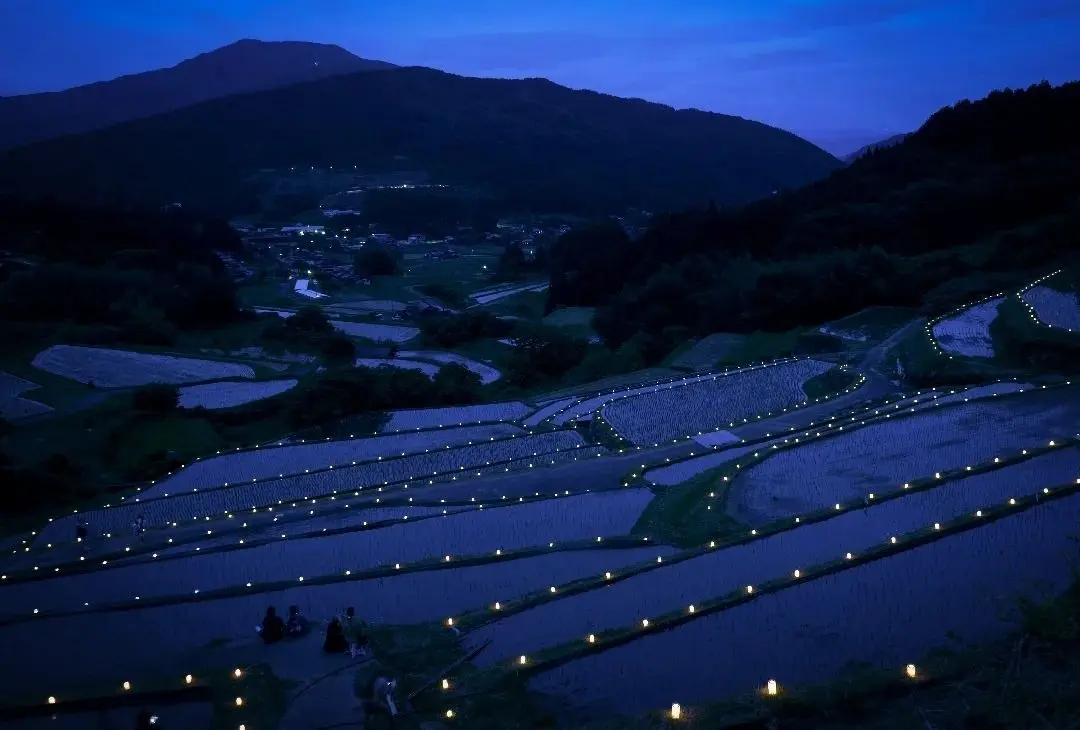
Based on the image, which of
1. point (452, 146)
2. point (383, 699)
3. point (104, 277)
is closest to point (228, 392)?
point (104, 277)

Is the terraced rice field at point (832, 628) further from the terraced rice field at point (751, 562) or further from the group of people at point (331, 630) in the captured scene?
the group of people at point (331, 630)

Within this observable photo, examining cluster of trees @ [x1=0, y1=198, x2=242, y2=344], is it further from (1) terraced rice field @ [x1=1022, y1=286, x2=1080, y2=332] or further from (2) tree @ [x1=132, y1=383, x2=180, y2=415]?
(1) terraced rice field @ [x1=1022, y1=286, x2=1080, y2=332]

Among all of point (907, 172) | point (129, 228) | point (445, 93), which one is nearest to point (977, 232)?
point (907, 172)

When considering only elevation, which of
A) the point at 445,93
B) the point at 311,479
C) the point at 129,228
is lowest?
the point at 311,479

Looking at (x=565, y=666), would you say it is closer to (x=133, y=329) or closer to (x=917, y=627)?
(x=917, y=627)

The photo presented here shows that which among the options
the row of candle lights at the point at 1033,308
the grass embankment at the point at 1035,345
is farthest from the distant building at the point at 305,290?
the grass embankment at the point at 1035,345

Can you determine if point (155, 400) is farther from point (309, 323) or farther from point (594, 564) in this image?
point (594, 564)

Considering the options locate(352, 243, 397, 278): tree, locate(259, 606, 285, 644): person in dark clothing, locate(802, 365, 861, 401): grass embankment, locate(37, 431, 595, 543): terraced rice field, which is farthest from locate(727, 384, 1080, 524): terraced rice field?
locate(352, 243, 397, 278): tree
